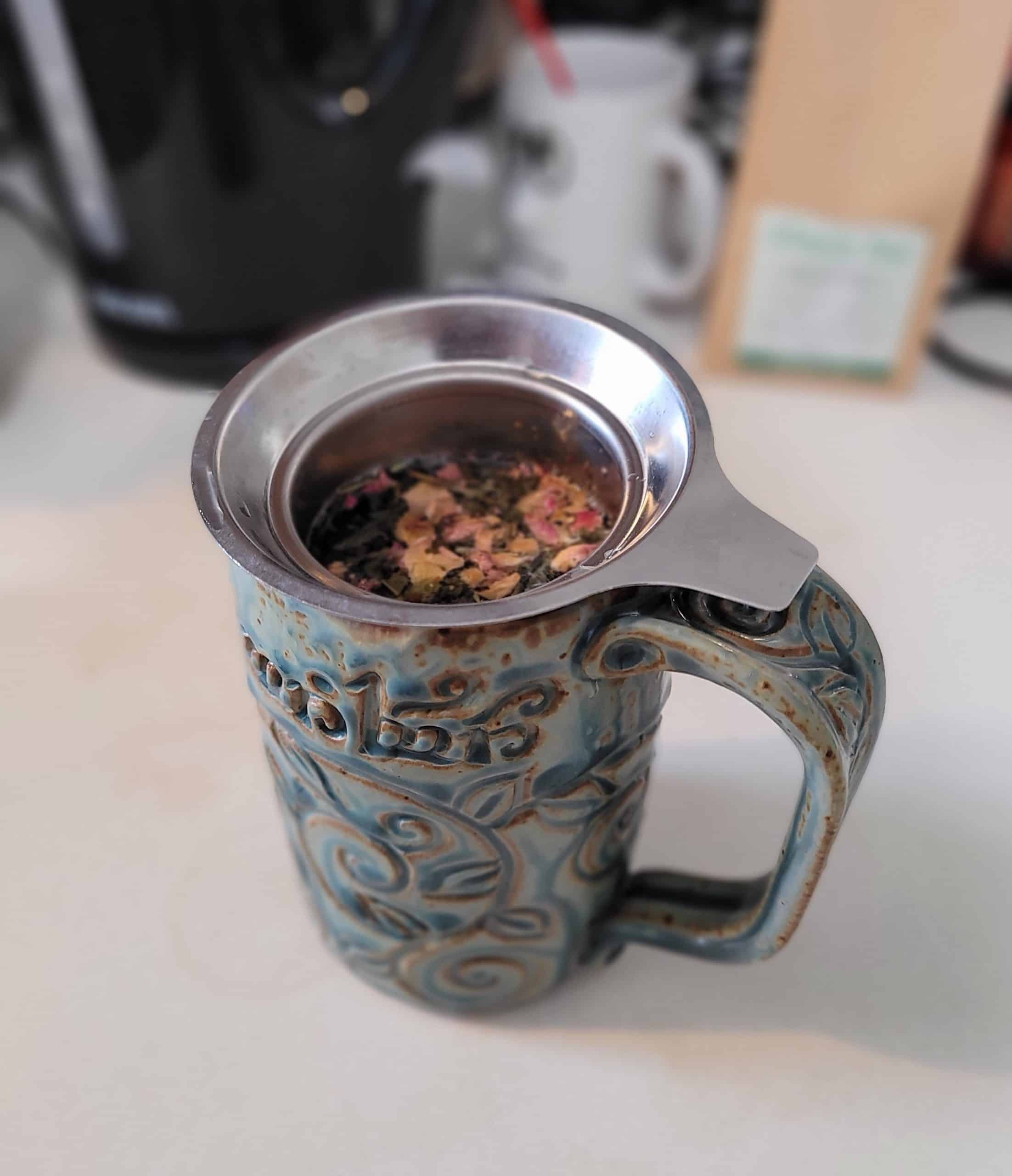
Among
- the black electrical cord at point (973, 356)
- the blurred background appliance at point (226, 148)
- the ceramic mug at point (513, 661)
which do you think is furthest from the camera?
the black electrical cord at point (973, 356)

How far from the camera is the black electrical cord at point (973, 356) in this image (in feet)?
1.96

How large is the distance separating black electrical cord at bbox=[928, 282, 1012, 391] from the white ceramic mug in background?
145mm

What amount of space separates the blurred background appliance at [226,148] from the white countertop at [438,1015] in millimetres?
130

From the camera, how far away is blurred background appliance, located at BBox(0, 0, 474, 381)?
470 mm

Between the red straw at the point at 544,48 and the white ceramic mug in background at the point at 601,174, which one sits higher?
the red straw at the point at 544,48

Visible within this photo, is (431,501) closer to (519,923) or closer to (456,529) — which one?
(456,529)

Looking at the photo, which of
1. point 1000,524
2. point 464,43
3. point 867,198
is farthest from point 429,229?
point 1000,524

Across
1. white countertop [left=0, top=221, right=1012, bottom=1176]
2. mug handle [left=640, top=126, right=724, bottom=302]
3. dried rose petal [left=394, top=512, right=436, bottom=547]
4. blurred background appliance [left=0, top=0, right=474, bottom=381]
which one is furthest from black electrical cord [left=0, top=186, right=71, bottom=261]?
dried rose petal [left=394, top=512, right=436, bottom=547]

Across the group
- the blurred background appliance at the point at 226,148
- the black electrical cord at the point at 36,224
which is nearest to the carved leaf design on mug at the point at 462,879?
the blurred background appliance at the point at 226,148

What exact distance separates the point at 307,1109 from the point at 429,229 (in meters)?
0.51

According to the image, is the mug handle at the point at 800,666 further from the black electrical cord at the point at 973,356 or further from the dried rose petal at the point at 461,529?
the black electrical cord at the point at 973,356

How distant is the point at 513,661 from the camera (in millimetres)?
240

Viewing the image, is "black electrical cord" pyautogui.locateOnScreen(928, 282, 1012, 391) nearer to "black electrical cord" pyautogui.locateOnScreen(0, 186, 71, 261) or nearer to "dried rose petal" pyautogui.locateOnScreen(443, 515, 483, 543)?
"dried rose petal" pyautogui.locateOnScreen(443, 515, 483, 543)

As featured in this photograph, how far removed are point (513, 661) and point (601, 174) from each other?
41cm
